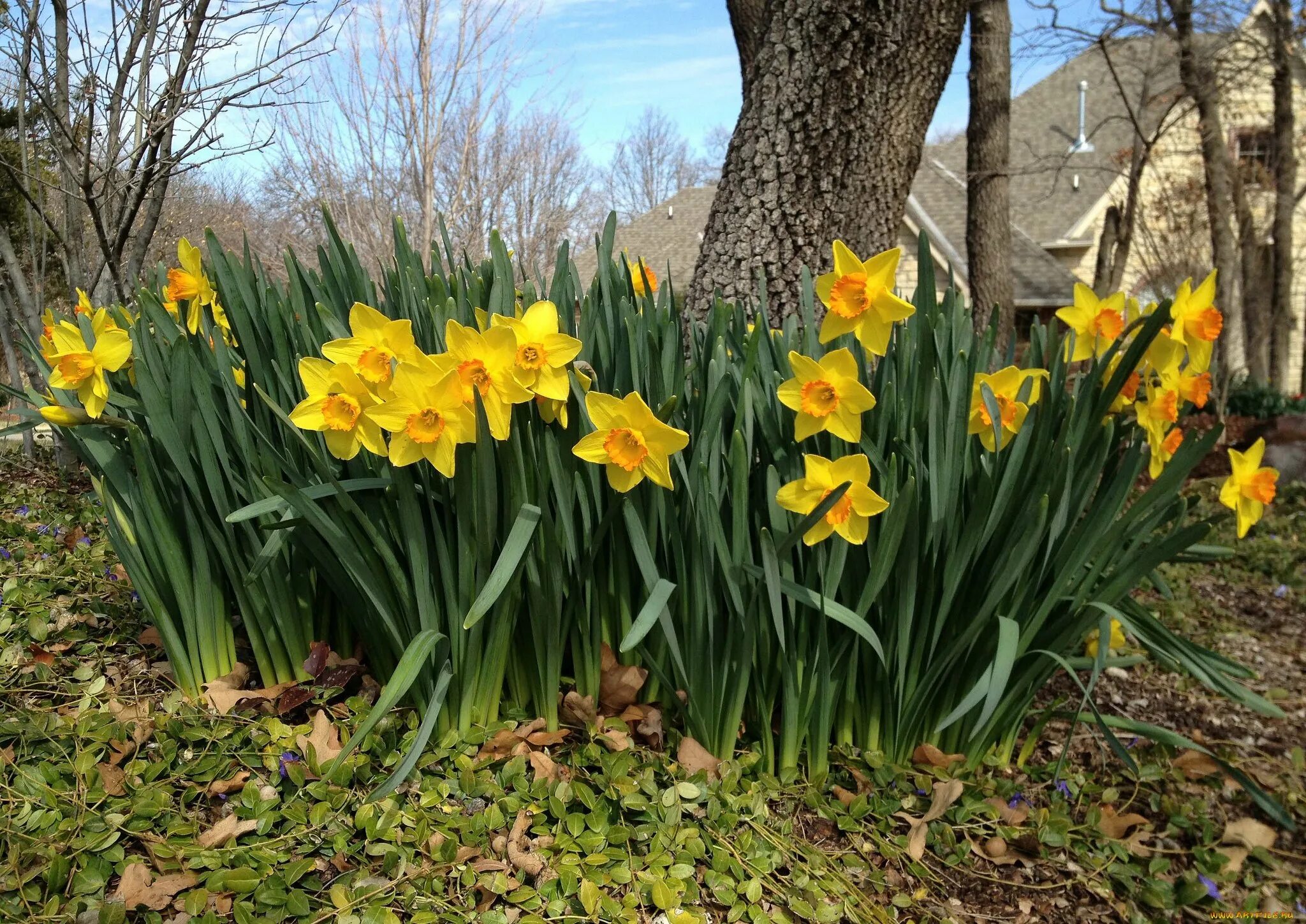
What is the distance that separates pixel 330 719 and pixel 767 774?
86cm

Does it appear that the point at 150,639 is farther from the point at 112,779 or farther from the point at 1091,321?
the point at 1091,321

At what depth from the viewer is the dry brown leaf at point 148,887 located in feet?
4.13

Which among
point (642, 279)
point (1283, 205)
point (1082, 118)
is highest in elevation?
point (1082, 118)

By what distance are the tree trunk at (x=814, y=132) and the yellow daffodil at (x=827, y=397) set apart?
1.43 meters

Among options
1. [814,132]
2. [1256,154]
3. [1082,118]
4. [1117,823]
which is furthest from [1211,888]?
[1082,118]

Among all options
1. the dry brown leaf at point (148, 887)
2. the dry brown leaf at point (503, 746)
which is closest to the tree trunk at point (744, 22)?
the dry brown leaf at point (503, 746)

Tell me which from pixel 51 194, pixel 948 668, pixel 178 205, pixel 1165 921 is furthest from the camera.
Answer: pixel 178 205

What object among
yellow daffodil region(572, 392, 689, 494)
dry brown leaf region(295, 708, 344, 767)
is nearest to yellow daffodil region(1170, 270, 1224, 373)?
yellow daffodil region(572, 392, 689, 494)

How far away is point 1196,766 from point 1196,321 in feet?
3.34

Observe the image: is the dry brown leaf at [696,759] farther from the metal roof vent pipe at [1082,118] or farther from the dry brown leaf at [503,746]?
the metal roof vent pipe at [1082,118]

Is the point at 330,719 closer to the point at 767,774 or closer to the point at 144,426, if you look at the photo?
the point at 144,426

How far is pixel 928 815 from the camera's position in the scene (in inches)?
62.8

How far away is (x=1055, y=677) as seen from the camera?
2309 millimetres

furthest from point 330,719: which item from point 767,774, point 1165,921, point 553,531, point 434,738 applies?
point 1165,921
